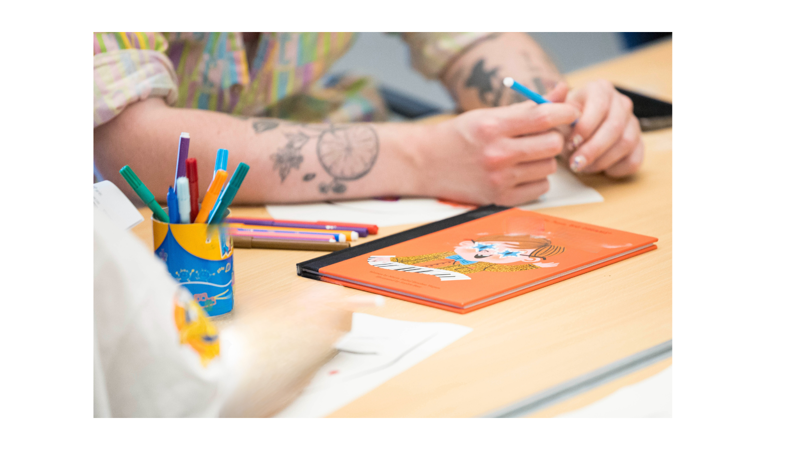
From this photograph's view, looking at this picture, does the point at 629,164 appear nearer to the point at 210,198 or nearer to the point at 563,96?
the point at 563,96

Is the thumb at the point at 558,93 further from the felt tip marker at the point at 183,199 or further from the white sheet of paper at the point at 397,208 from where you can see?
the felt tip marker at the point at 183,199

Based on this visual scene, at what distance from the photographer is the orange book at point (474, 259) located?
499 mm

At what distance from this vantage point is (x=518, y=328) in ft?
1.48

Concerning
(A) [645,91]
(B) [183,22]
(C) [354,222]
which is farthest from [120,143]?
(A) [645,91]

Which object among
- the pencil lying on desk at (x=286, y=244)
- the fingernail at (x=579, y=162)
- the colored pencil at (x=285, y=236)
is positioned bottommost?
the pencil lying on desk at (x=286, y=244)

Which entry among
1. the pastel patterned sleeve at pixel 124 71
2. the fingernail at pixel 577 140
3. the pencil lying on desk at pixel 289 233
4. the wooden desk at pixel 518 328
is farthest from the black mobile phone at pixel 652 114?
the pastel patterned sleeve at pixel 124 71

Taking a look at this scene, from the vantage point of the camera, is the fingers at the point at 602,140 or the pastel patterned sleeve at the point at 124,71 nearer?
the pastel patterned sleeve at the point at 124,71

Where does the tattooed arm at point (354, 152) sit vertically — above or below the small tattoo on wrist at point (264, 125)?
below

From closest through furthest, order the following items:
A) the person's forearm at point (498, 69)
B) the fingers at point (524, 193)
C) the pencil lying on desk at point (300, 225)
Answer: the pencil lying on desk at point (300, 225)
the fingers at point (524, 193)
the person's forearm at point (498, 69)

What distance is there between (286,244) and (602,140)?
0.42 m

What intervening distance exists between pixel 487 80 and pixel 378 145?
1.01 ft

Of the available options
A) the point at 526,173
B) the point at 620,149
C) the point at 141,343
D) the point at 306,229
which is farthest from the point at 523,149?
the point at 141,343
